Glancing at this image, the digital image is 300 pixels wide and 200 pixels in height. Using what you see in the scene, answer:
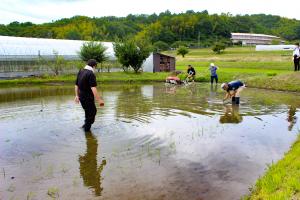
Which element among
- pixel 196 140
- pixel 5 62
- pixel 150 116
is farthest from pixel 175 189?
pixel 5 62

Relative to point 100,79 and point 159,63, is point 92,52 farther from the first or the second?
point 159,63

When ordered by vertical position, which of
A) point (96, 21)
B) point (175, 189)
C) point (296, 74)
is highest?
point (96, 21)

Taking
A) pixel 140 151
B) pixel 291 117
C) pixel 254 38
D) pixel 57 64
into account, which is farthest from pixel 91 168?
pixel 254 38

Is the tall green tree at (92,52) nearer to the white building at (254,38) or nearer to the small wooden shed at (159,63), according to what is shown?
the small wooden shed at (159,63)

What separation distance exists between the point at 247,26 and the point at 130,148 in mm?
147336

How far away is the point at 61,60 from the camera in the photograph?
111 feet

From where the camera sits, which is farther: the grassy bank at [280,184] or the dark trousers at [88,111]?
the dark trousers at [88,111]

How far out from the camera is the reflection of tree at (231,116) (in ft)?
38.8

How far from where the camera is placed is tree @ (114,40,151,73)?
114 ft

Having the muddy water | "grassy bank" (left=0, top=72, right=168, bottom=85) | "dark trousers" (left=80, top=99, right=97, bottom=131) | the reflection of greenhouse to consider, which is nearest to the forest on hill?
the reflection of greenhouse

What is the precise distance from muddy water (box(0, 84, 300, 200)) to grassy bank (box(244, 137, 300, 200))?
412mm

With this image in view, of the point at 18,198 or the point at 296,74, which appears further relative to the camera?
the point at 296,74

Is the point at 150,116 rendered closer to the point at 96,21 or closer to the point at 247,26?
the point at 96,21

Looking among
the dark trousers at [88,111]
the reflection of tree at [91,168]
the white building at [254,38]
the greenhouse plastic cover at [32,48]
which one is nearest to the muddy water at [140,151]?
the reflection of tree at [91,168]
